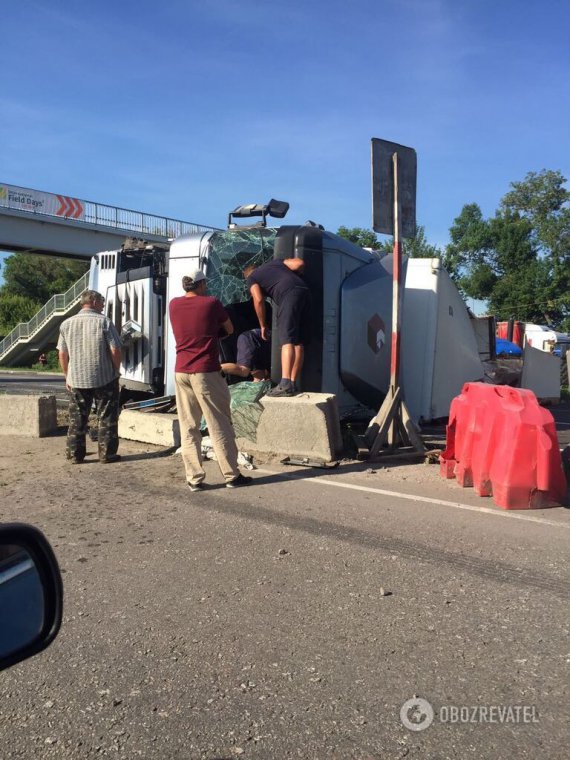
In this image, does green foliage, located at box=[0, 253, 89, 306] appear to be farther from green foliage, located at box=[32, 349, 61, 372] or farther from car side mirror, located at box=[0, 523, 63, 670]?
car side mirror, located at box=[0, 523, 63, 670]

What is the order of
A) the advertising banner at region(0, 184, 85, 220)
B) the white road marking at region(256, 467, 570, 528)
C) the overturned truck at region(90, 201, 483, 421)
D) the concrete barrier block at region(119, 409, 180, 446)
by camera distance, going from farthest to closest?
the advertising banner at region(0, 184, 85, 220), the overturned truck at region(90, 201, 483, 421), the concrete barrier block at region(119, 409, 180, 446), the white road marking at region(256, 467, 570, 528)

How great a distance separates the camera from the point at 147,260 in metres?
9.00

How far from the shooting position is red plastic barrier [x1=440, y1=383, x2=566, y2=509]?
4.71 m

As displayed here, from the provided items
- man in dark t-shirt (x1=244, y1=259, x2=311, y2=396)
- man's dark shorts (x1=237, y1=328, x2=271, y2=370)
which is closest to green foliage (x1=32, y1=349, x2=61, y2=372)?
man's dark shorts (x1=237, y1=328, x2=271, y2=370)

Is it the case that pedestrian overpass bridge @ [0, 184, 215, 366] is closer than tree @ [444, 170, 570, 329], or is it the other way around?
pedestrian overpass bridge @ [0, 184, 215, 366]

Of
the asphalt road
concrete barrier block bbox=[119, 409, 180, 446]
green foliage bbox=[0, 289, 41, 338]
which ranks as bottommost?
the asphalt road

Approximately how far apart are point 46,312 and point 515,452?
Result: 111ft

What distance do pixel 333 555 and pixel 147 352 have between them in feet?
17.5

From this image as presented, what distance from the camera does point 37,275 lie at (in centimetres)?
5984

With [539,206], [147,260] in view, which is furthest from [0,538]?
[539,206]

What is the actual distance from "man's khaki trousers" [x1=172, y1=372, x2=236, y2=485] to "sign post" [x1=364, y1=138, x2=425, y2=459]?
173 centimetres

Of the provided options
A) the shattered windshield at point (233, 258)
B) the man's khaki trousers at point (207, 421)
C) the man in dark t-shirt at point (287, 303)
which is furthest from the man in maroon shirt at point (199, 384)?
the shattered windshield at point (233, 258)

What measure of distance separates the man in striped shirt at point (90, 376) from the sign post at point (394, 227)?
269cm

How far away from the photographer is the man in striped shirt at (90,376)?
6.57m
